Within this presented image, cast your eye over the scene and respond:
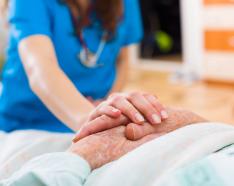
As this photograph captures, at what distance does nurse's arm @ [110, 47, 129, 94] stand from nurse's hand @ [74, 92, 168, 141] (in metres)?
0.69

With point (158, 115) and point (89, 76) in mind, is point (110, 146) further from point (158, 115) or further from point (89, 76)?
point (89, 76)

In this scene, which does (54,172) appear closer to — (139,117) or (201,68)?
(139,117)

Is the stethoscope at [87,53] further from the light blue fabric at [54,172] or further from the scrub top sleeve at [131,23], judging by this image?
the light blue fabric at [54,172]

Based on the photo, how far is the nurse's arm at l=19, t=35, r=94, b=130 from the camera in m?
1.02

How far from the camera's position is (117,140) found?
2.57 ft

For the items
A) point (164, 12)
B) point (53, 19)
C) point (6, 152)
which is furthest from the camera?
point (164, 12)

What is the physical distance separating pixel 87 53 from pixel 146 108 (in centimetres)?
56

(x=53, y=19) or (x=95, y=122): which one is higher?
(x=53, y=19)

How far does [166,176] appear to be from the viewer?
0.61 metres

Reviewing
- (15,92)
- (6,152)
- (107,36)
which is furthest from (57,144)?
(107,36)

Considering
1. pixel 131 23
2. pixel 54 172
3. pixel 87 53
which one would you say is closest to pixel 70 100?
pixel 87 53

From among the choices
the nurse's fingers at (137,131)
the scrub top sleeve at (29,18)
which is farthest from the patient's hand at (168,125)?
the scrub top sleeve at (29,18)

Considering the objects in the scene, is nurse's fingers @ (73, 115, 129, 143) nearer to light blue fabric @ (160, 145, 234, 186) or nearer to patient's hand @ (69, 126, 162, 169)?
patient's hand @ (69, 126, 162, 169)

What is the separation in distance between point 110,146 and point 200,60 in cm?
367
